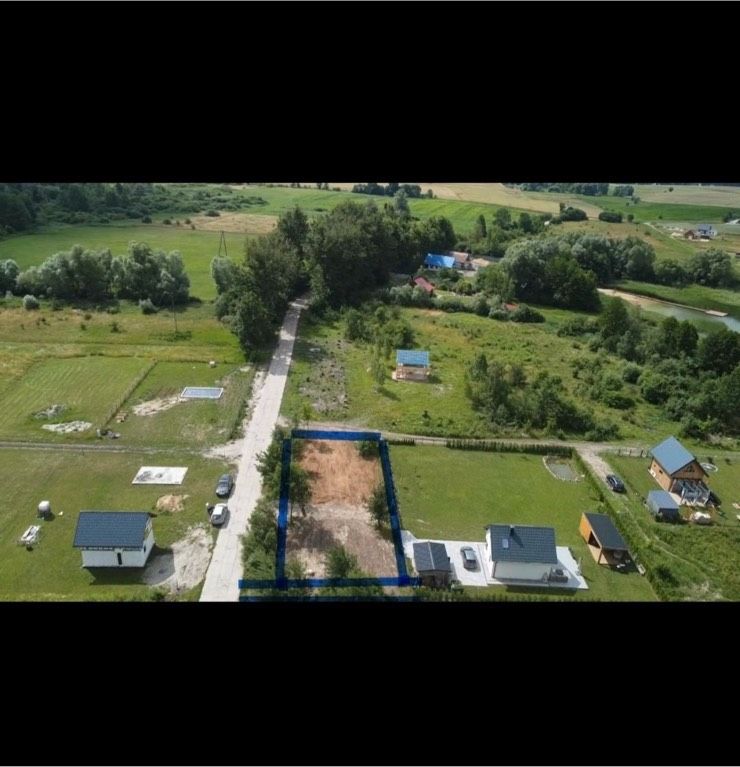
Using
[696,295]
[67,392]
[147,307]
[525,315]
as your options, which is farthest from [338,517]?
[696,295]

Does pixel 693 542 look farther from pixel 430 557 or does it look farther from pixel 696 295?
pixel 696 295

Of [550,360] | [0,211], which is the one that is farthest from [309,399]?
[0,211]

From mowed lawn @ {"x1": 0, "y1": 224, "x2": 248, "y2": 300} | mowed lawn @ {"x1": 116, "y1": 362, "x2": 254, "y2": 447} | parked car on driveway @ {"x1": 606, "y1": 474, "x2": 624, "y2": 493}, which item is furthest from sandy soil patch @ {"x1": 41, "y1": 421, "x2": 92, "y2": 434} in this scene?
parked car on driveway @ {"x1": 606, "y1": 474, "x2": 624, "y2": 493}

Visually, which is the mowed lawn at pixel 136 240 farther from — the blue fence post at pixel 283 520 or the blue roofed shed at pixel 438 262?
the blue fence post at pixel 283 520

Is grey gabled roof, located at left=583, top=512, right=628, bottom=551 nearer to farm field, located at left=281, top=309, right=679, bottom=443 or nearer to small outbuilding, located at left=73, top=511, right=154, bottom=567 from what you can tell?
farm field, located at left=281, top=309, right=679, bottom=443

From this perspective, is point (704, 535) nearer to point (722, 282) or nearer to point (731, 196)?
point (722, 282)

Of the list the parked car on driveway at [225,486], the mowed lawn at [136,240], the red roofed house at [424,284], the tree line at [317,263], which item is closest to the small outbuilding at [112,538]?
the parked car on driveway at [225,486]
